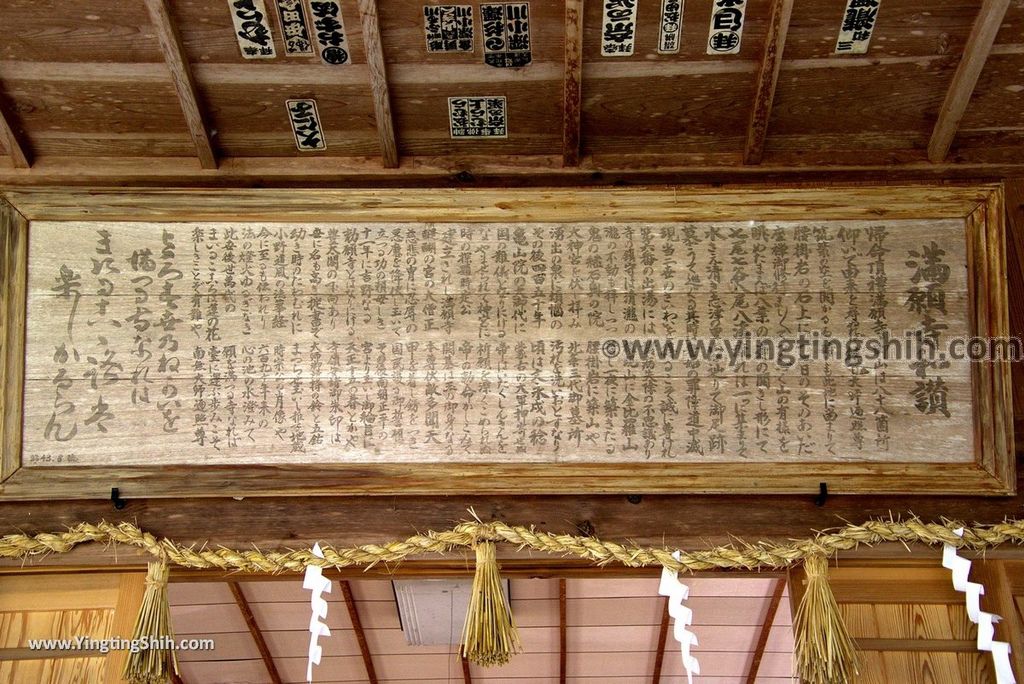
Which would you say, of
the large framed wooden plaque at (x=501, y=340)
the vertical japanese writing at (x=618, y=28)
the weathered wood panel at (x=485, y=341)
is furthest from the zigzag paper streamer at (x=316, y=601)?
the vertical japanese writing at (x=618, y=28)

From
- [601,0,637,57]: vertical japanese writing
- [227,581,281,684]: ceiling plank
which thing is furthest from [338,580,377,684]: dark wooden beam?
[601,0,637,57]: vertical japanese writing

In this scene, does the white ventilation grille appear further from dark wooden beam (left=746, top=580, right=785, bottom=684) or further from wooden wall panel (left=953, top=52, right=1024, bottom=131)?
wooden wall panel (left=953, top=52, right=1024, bottom=131)

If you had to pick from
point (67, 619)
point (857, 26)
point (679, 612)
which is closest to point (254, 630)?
point (67, 619)

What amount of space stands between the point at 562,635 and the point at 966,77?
248cm

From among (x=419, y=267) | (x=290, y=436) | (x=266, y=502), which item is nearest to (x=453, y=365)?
(x=419, y=267)

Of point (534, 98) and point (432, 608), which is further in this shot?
point (432, 608)

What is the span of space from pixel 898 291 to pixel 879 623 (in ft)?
3.21

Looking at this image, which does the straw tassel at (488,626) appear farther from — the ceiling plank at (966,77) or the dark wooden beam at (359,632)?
the ceiling plank at (966,77)

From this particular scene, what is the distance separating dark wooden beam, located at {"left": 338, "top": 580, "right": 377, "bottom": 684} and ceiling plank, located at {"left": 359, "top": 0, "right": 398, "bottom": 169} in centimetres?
163

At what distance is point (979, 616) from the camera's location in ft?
7.56

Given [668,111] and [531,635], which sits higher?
[668,111]

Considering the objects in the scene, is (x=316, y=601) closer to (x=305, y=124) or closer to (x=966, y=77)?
(x=305, y=124)

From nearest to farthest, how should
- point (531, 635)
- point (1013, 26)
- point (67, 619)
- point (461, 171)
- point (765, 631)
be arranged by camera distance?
point (1013, 26) < point (67, 619) < point (461, 171) < point (765, 631) < point (531, 635)

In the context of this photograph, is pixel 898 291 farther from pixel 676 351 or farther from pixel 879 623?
pixel 879 623
